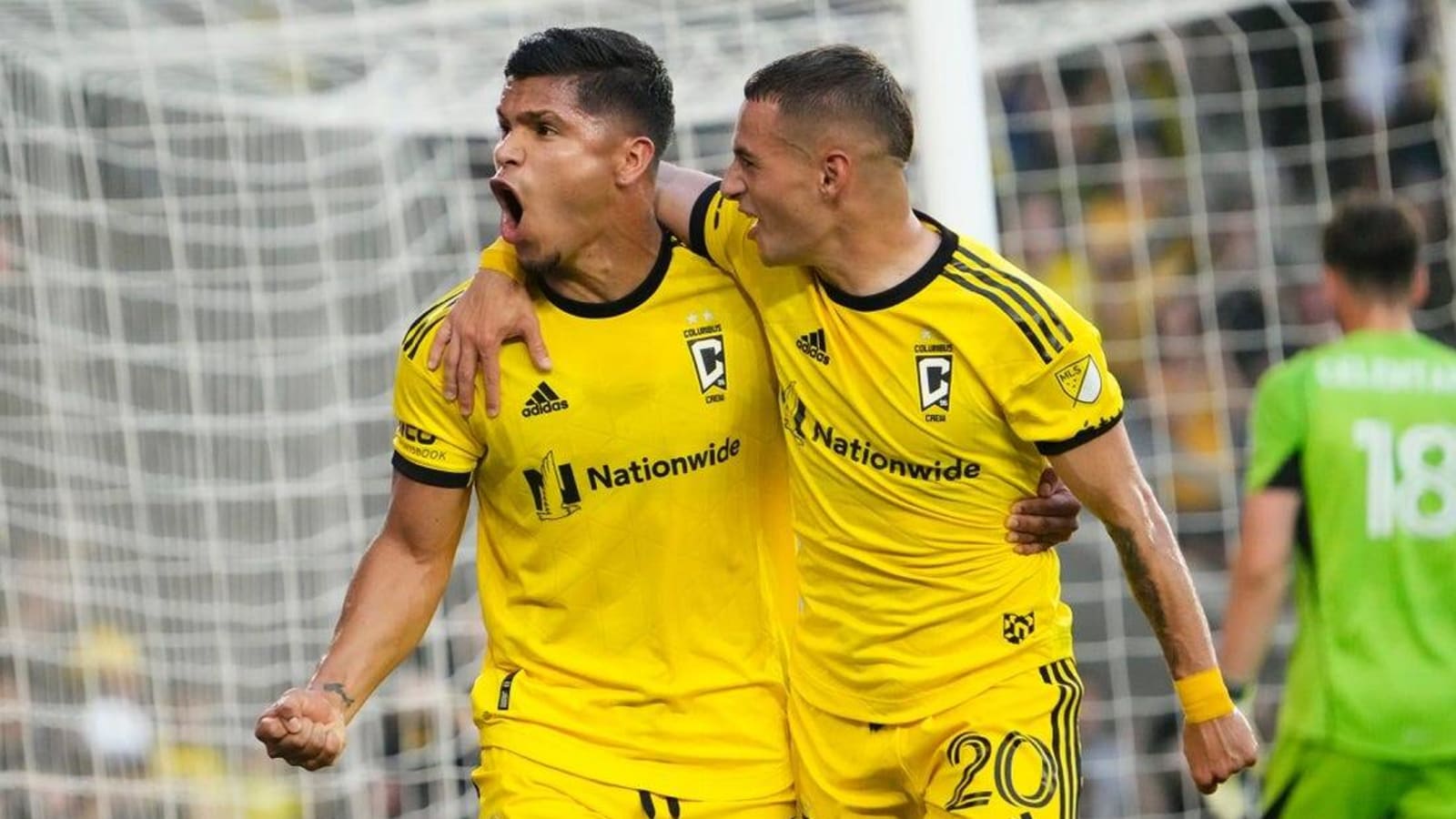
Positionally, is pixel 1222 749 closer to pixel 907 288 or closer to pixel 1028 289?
pixel 1028 289

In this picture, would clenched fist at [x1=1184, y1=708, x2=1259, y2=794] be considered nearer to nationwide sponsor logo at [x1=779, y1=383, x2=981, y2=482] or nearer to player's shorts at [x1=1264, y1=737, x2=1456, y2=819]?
nationwide sponsor logo at [x1=779, y1=383, x2=981, y2=482]

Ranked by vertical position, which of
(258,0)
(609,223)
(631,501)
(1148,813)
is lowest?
(1148,813)

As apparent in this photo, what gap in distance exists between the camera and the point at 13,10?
7059 mm

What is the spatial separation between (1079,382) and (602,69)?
108 centimetres

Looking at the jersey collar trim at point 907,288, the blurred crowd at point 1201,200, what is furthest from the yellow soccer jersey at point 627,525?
the blurred crowd at point 1201,200

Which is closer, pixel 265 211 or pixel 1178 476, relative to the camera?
pixel 265 211

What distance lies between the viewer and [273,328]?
26.4 feet

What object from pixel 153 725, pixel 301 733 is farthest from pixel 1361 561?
pixel 153 725

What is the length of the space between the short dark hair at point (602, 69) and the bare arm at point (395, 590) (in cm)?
78

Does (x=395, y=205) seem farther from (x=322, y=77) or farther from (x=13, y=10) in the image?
(x=13, y=10)

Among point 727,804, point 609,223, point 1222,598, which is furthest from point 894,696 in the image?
point 1222,598

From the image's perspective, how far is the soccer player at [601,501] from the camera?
13.3 ft

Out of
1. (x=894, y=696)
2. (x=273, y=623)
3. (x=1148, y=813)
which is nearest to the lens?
(x=894, y=696)

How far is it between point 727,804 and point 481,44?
4040 millimetres
